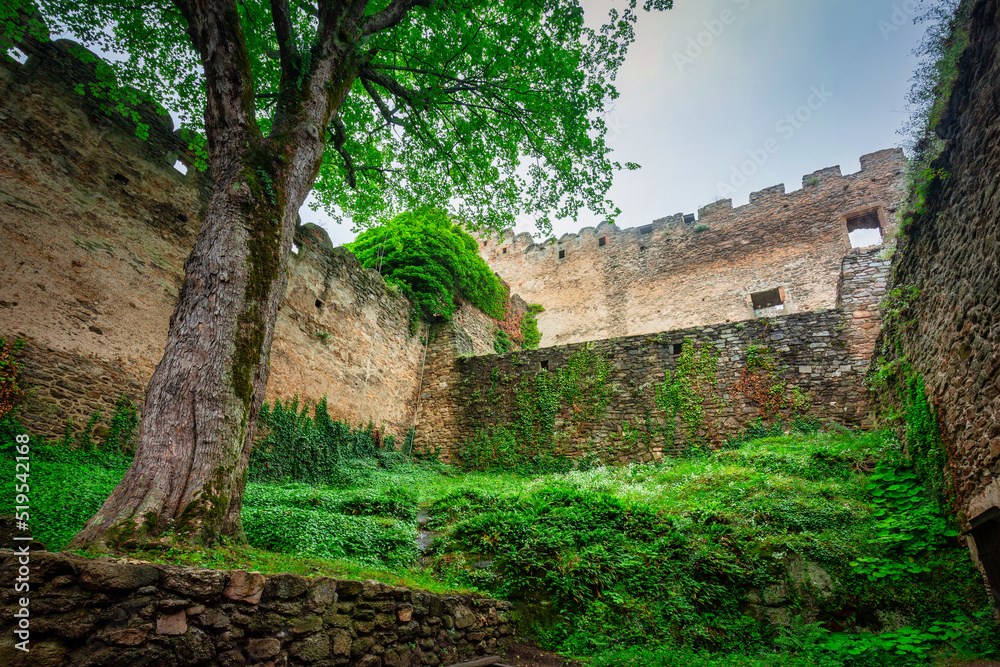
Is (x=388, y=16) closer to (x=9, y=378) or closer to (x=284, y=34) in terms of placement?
(x=284, y=34)

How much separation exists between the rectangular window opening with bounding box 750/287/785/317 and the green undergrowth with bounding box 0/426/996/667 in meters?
10.4

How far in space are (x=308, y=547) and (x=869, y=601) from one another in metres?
5.29

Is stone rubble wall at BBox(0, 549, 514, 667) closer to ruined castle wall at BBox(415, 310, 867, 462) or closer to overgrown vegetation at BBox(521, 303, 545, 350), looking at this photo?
Answer: ruined castle wall at BBox(415, 310, 867, 462)

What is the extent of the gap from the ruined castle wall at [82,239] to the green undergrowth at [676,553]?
109 cm

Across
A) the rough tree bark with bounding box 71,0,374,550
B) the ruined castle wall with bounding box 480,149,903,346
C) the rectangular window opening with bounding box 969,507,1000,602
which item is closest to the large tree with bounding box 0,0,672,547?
the rough tree bark with bounding box 71,0,374,550

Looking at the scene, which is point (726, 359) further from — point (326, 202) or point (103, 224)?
point (103, 224)

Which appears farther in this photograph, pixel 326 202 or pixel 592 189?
pixel 326 202

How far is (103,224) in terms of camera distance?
6.90m

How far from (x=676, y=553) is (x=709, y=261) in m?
15.0

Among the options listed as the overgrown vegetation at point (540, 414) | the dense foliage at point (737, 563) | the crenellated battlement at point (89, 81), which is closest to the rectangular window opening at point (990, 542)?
the dense foliage at point (737, 563)

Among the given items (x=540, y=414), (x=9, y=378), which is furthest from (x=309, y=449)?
(x=540, y=414)

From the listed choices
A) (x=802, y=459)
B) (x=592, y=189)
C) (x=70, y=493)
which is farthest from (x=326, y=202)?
(x=802, y=459)

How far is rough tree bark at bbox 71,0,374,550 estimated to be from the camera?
3.29 metres

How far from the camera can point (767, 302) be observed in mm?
17031
